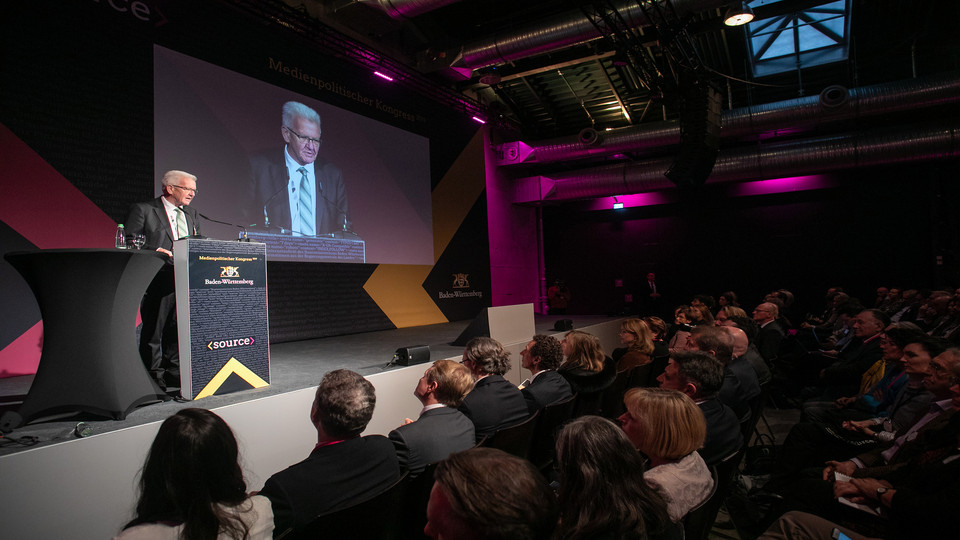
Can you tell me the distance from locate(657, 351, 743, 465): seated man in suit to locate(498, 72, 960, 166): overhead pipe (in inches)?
296

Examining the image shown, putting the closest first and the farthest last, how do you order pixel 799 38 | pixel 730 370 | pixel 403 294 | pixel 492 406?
1. pixel 492 406
2. pixel 730 370
3. pixel 403 294
4. pixel 799 38

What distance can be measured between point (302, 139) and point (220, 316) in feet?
13.0

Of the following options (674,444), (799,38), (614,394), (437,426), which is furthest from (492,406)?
(799,38)

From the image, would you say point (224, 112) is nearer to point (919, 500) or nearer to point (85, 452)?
point (85, 452)

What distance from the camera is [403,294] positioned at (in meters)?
7.41

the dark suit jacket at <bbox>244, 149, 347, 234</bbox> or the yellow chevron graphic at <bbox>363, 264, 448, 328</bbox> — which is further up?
the dark suit jacket at <bbox>244, 149, 347, 234</bbox>

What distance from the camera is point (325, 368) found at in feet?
11.8

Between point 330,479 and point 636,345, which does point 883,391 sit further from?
point 330,479

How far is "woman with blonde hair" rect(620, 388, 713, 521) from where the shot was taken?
1.49m

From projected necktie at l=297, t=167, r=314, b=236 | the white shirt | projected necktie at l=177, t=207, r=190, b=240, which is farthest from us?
projected necktie at l=297, t=167, r=314, b=236

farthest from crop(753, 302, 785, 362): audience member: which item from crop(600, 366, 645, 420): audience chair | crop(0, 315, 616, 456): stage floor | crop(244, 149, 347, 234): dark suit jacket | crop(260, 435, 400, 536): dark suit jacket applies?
crop(244, 149, 347, 234): dark suit jacket

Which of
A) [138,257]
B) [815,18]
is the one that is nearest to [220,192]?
[138,257]

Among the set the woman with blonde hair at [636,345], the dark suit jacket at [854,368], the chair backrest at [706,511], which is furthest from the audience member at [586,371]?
the dark suit jacket at [854,368]

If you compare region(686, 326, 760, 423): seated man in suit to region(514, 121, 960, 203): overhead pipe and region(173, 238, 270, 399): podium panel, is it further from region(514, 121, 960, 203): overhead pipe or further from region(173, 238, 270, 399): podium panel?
region(514, 121, 960, 203): overhead pipe
